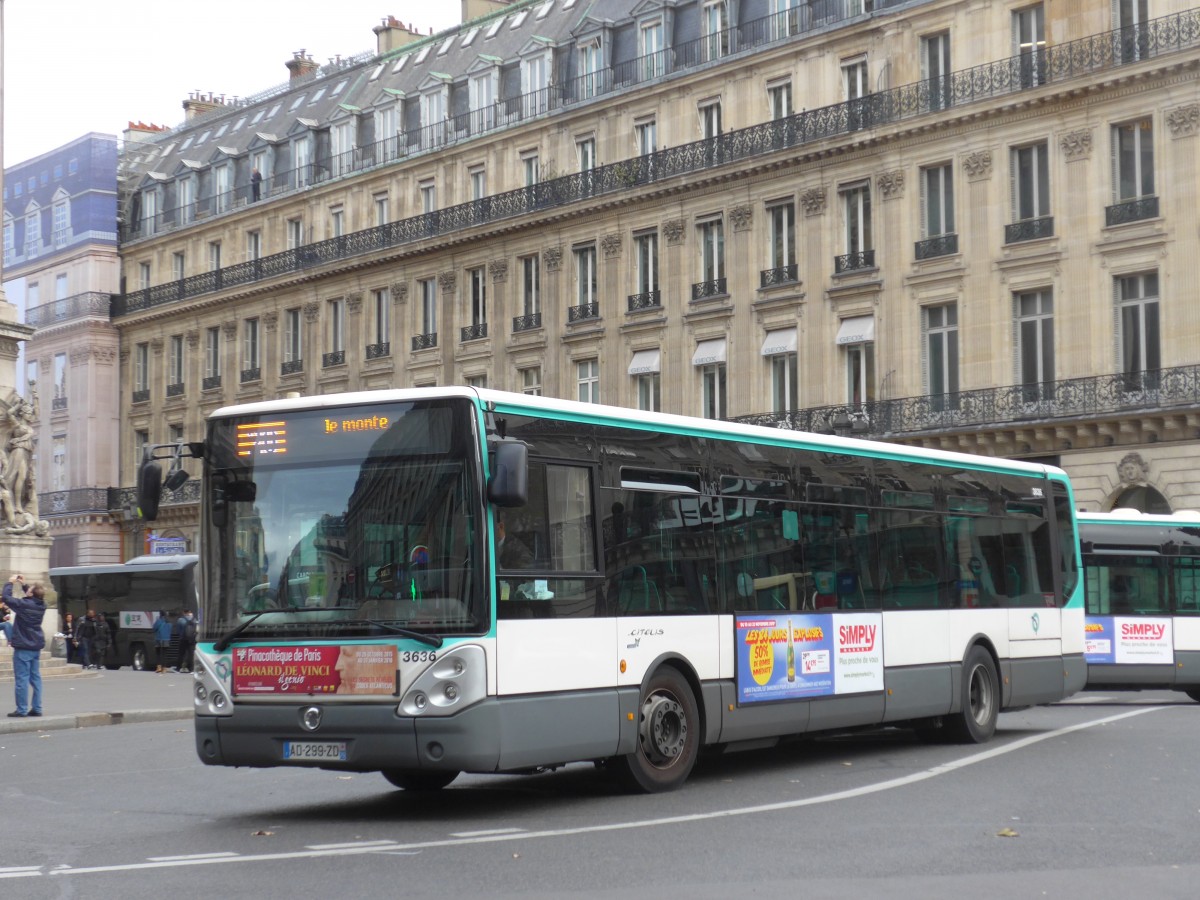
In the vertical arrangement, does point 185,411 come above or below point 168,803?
above

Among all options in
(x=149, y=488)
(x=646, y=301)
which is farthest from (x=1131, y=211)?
(x=149, y=488)

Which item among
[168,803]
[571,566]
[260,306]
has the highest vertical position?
[260,306]

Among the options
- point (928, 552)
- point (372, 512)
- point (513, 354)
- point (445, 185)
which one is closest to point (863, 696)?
point (928, 552)

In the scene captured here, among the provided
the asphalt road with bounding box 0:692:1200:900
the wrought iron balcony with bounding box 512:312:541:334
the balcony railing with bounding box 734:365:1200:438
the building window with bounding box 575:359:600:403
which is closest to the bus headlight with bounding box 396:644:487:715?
the asphalt road with bounding box 0:692:1200:900

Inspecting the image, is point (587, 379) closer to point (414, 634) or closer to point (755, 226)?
point (755, 226)

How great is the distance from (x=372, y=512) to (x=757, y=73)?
36.3 metres

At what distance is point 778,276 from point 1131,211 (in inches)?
372

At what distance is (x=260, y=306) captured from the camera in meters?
61.5

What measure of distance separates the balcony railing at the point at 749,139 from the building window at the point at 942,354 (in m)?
4.60

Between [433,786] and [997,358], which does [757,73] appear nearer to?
Answer: [997,358]

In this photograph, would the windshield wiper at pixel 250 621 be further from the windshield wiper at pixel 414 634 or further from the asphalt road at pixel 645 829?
the asphalt road at pixel 645 829

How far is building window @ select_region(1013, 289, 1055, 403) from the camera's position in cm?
3928

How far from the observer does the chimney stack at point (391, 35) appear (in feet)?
207

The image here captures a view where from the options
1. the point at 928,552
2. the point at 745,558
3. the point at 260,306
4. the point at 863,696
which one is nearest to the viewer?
the point at 745,558
